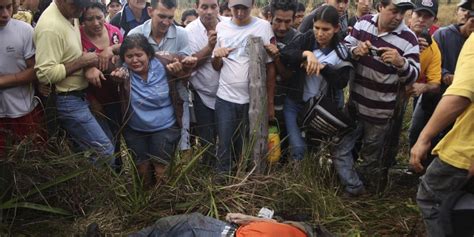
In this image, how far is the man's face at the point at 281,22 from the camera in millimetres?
4137

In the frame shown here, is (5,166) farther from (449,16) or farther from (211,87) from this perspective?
(449,16)

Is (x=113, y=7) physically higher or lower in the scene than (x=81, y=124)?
higher

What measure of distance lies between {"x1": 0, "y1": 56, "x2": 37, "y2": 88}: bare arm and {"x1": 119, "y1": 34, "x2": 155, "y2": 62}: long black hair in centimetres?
67

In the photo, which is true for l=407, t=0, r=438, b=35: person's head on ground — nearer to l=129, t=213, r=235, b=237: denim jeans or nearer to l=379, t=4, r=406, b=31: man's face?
l=379, t=4, r=406, b=31: man's face

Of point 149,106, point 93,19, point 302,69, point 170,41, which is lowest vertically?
point 149,106

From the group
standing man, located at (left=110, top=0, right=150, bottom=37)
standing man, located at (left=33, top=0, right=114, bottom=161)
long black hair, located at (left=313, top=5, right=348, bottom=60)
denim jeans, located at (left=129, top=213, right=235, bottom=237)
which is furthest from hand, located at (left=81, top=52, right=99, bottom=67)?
long black hair, located at (left=313, top=5, right=348, bottom=60)

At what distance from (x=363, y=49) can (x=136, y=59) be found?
181 cm

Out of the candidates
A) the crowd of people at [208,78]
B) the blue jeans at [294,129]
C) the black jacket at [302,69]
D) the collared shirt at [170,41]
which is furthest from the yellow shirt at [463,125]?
the collared shirt at [170,41]

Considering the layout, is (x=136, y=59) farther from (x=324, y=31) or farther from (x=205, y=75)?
(x=324, y=31)

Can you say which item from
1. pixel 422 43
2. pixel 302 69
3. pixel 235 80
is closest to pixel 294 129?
pixel 302 69

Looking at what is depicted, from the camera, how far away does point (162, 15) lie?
3.97 m

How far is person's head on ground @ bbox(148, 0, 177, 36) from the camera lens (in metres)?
3.97

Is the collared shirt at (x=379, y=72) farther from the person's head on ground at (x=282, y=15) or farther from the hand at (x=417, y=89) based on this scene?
the person's head on ground at (x=282, y=15)

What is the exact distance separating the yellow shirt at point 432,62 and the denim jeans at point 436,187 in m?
1.57
